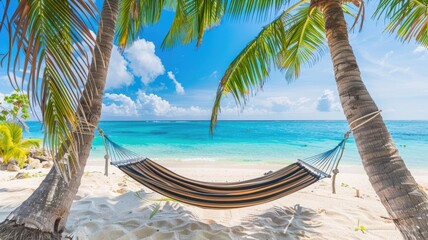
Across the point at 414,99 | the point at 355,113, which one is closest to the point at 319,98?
the point at 414,99

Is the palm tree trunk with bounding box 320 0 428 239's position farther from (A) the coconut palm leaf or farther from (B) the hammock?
(A) the coconut palm leaf

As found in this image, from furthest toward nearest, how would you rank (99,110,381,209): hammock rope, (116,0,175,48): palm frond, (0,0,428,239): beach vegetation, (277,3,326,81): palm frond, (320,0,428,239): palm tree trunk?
1. (277,3,326,81): palm frond
2. (116,0,175,48): palm frond
3. (99,110,381,209): hammock rope
4. (320,0,428,239): palm tree trunk
5. (0,0,428,239): beach vegetation

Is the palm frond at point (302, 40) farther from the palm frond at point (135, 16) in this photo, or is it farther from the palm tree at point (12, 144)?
the palm tree at point (12, 144)

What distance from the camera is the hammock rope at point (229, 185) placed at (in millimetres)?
1644

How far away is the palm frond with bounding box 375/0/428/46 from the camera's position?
1448 mm

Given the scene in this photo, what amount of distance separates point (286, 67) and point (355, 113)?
1984 mm

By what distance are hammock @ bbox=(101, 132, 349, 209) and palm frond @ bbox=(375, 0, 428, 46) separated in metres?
0.90

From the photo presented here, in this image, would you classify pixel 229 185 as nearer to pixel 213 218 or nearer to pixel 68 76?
pixel 213 218

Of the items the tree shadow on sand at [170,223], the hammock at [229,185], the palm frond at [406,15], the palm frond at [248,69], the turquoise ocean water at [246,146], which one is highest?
the palm frond at [406,15]

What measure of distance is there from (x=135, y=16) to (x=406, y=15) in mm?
2011

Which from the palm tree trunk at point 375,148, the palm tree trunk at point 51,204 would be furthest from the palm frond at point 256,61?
the palm tree trunk at point 51,204

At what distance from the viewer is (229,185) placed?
1840 millimetres

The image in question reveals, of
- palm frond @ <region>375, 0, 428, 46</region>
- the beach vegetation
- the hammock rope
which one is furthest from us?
the hammock rope

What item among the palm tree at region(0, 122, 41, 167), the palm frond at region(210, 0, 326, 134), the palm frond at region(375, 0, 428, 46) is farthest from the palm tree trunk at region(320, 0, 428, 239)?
the palm tree at region(0, 122, 41, 167)
